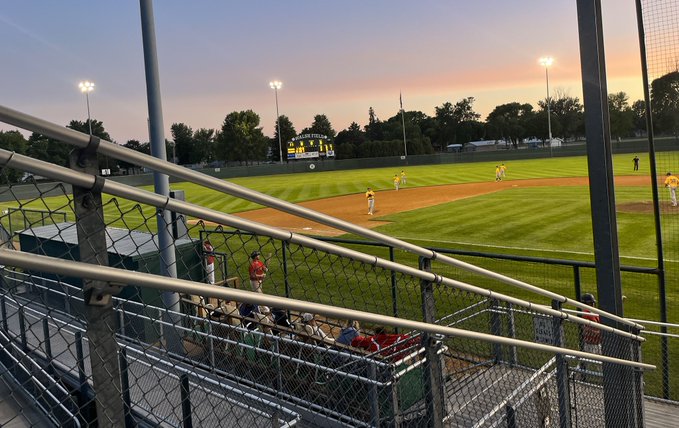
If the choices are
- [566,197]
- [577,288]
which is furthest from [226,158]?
[577,288]

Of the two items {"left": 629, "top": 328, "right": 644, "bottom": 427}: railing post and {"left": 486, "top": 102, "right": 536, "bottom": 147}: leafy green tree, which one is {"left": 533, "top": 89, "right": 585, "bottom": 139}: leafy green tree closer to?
{"left": 486, "top": 102, "right": 536, "bottom": 147}: leafy green tree

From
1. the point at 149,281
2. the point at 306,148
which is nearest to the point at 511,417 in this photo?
the point at 149,281

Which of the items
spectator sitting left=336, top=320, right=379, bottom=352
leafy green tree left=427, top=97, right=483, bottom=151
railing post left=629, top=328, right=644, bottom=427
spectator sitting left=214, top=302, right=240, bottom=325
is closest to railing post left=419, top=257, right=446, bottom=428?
spectator sitting left=214, top=302, right=240, bottom=325

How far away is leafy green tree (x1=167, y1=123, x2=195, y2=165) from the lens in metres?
117

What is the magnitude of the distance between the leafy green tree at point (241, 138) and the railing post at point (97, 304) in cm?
11625

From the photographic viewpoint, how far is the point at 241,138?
380ft

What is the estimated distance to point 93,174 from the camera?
1619 millimetres

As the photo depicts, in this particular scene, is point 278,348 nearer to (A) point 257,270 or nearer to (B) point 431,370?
(B) point 431,370

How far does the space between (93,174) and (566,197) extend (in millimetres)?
32303

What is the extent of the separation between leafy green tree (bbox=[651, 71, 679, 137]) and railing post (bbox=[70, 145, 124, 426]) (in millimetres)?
7338

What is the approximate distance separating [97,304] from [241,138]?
385 ft

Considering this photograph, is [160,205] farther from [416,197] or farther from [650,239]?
[416,197]

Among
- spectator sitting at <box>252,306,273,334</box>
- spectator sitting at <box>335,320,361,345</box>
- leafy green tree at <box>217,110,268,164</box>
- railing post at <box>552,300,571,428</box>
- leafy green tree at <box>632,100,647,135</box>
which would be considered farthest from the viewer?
leafy green tree at <box>217,110,268,164</box>

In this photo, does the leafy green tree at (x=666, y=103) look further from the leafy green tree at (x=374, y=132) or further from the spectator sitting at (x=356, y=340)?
the leafy green tree at (x=374, y=132)
